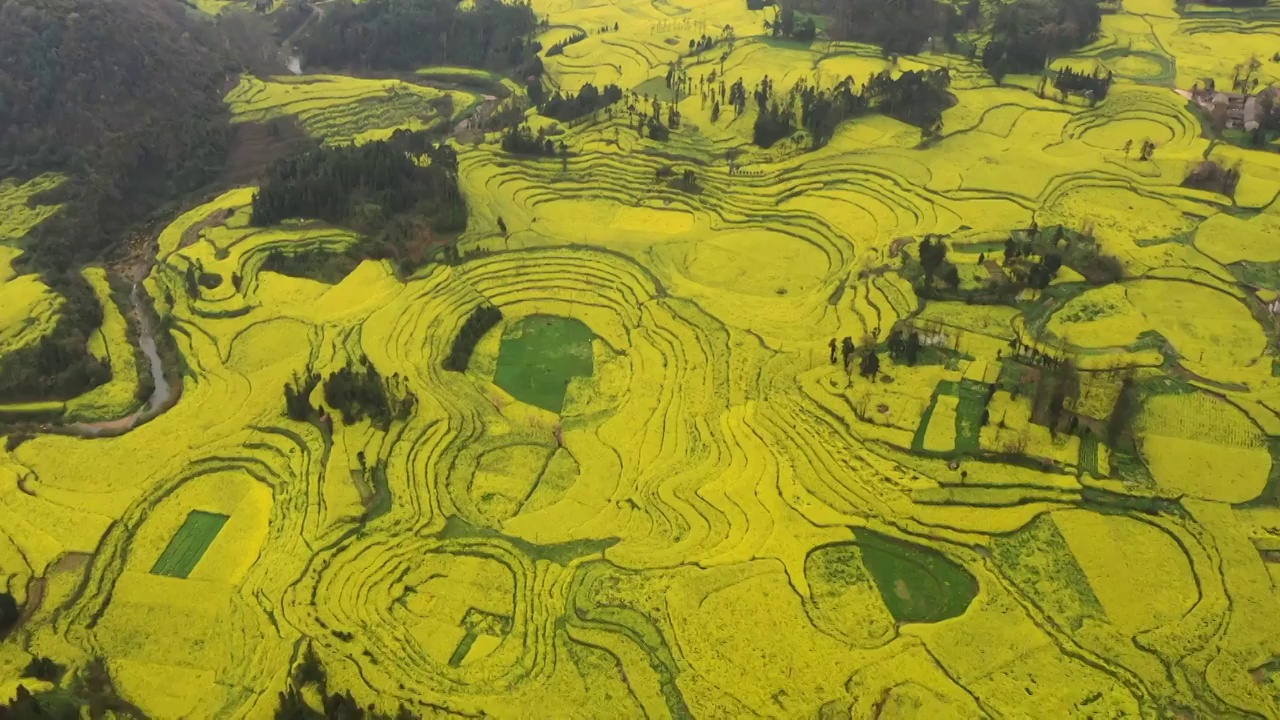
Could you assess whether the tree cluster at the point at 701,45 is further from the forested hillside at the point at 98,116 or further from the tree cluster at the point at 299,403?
the tree cluster at the point at 299,403

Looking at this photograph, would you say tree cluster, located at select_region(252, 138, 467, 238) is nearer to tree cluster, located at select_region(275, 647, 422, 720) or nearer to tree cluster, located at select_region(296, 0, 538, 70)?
tree cluster, located at select_region(296, 0, 538, 70)

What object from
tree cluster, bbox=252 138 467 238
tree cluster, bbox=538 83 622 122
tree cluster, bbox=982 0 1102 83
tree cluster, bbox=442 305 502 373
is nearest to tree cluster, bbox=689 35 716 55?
tree cluster, bbox=538 83 622 122

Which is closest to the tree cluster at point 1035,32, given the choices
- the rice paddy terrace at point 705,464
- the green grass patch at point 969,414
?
the rice paddy terrace at point 705,464

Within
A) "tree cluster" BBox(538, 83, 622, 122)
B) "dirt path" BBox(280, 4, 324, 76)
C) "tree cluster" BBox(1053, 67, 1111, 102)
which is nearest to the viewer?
"tree cluster" BBox(1053, 67, 1111, 102)

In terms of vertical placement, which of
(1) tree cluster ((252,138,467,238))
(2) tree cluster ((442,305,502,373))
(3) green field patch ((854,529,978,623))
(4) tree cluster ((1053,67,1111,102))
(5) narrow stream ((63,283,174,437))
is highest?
(4) tree cluster ((1053,67,1111,102))

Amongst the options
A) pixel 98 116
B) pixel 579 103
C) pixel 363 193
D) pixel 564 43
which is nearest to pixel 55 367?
pixel 363 193

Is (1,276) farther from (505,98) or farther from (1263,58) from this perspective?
(1263,58)
